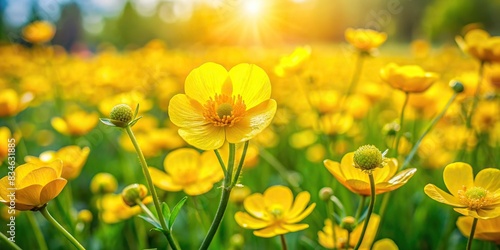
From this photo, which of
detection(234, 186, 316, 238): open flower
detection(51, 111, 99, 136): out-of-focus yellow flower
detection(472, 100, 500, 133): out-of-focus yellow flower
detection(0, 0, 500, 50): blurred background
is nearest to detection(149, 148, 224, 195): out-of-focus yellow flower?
detection(234, 186, 316, 238): open flower

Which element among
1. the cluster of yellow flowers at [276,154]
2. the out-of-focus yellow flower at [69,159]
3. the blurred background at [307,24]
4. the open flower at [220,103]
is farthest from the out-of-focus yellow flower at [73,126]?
the blurred background at [307,24]

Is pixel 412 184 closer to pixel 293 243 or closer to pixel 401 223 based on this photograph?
pixel 401 223

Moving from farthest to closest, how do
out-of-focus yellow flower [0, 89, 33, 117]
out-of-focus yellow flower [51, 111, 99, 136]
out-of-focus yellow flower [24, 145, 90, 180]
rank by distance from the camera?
out-of-focus yellow flower [51, 111, 99, 136] → out-of-focus yellow flower [0, 89, 33, 117] → out-of-focus yellow flower [24, 145, 90, 180]

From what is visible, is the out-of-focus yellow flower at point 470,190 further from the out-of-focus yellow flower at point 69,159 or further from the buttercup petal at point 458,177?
the out-of-focus yellow flower at point 69,159

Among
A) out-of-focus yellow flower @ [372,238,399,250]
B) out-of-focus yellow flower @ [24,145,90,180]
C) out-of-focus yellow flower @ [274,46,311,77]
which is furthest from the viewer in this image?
out-of-focus yellow flower @ [274,46,311,77]

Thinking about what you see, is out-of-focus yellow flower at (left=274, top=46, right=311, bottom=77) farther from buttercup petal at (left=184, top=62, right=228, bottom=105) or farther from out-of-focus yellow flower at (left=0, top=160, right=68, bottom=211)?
out-of-focus yellow flower at (left=0, top=160, right=68, bottom=211)

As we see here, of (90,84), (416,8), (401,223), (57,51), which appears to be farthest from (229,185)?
(416,8)
